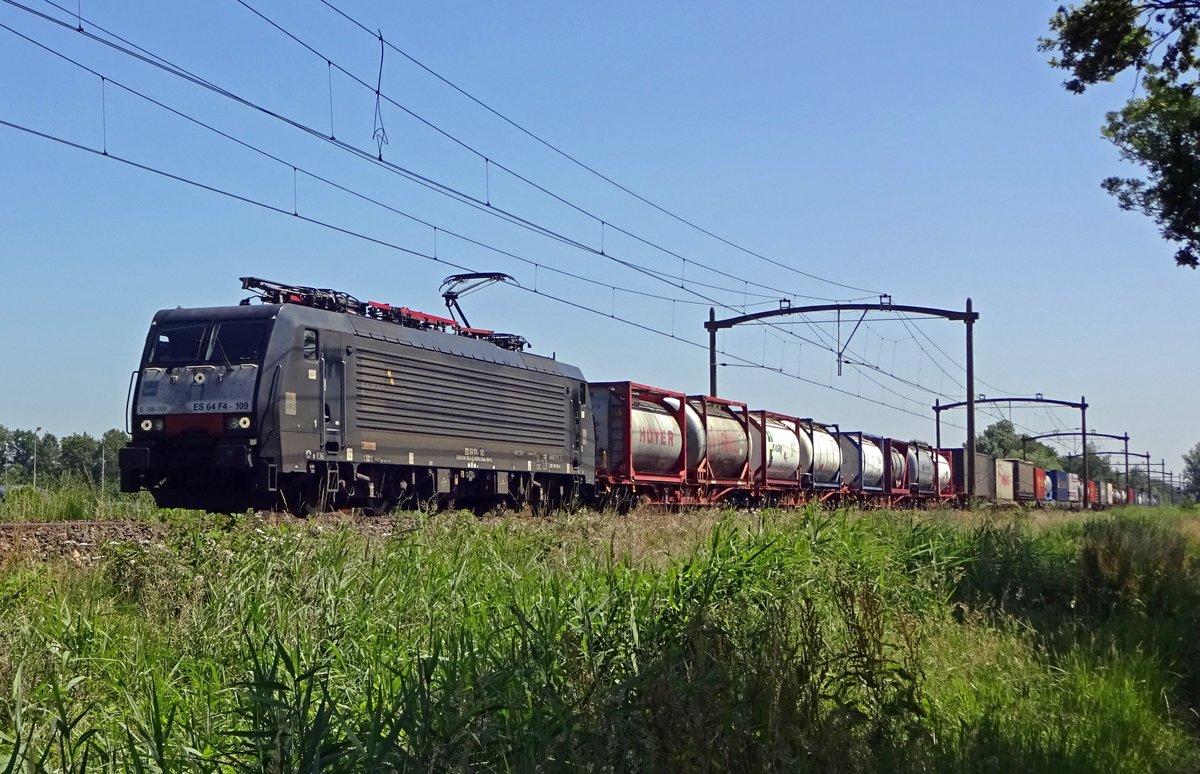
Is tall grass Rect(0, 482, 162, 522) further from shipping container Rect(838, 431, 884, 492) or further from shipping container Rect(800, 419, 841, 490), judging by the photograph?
shipping container Rect(838, 431, 884, 492)

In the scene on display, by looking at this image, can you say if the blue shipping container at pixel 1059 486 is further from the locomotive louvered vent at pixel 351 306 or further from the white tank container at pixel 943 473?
the locomotive louvered vent at pixel 351 306

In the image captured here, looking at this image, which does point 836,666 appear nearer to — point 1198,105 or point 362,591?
point 362,591

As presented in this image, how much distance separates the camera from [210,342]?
661 inches

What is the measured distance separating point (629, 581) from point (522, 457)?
14.8m

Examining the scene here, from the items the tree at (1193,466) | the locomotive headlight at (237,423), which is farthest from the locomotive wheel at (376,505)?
the tree at (1193,466)

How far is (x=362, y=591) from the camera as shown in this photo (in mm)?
7578

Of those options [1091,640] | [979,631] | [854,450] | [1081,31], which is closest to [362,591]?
[979,631]

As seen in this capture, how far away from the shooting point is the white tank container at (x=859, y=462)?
1389 inches

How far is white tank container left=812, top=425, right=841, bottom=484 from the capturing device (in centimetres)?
3303

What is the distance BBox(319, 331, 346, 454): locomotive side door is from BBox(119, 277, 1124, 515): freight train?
0.03 m

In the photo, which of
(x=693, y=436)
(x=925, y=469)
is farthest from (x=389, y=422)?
(x=925, y=469)

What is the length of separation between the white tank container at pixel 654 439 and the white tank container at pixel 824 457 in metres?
8.21

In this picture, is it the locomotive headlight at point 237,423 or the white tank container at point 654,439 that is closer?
the locomotive headlight at point 237,423

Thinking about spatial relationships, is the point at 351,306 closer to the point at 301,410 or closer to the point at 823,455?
the point at 301,410
